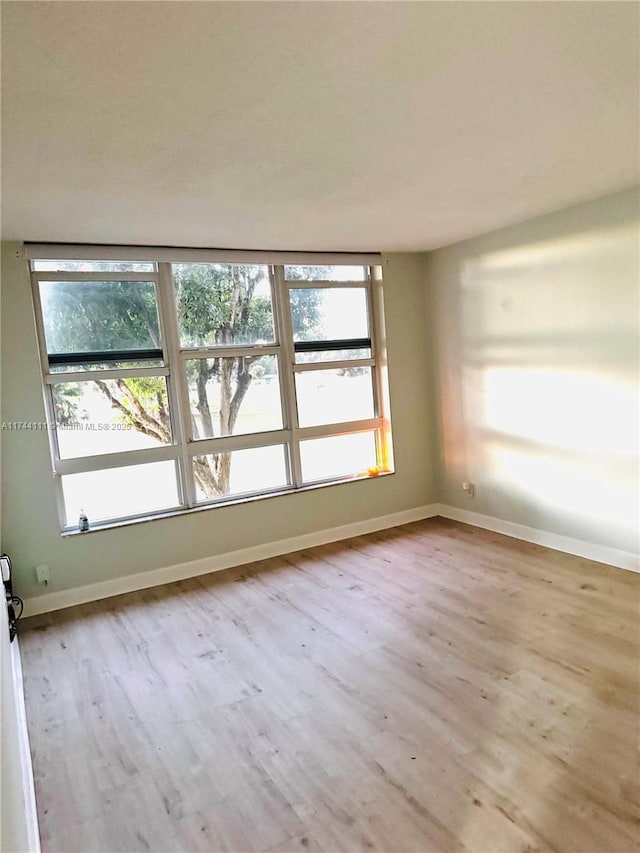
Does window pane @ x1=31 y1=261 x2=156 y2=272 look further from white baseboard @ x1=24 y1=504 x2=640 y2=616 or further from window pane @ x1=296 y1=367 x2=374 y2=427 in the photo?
white baseboard @ x1=24 y1=504 x2=640 y2=616

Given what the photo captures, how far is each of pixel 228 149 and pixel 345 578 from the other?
2804mm

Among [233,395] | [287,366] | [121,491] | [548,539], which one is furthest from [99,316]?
[548,539]

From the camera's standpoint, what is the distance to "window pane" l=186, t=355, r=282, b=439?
14.1ft

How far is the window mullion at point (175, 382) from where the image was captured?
4.07m

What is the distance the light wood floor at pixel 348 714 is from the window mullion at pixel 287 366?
1121 mm

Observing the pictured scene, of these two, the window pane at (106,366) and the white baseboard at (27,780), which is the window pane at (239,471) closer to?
the window pane at (106,366)

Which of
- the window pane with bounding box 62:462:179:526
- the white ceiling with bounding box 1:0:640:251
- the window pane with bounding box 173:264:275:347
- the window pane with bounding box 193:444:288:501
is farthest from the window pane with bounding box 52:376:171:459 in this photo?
the white ceiling with bounding box 1:0:640:251

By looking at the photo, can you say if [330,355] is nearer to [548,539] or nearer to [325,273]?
[325,273]

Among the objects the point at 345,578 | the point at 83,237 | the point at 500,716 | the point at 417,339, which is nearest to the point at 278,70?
the point at 83,237

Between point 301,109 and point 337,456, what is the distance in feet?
10.8

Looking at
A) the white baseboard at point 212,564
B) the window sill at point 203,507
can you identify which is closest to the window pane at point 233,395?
the window sill at point 203,507

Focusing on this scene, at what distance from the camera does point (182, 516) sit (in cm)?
414

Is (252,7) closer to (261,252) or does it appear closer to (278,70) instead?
(278,70)

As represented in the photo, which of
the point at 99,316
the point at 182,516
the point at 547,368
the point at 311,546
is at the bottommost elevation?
the point at 311,546
